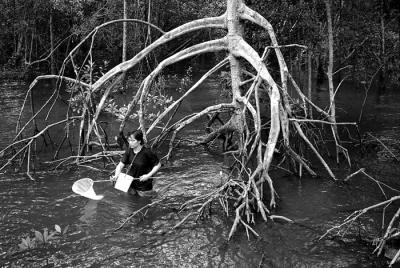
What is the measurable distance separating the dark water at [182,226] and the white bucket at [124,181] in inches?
16.3

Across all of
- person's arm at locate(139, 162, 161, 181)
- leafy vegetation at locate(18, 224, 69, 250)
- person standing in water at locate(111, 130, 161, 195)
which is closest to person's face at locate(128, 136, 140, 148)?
person standing in water at locate(111, 130, 161, 195)

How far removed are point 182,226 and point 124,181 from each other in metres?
1.38

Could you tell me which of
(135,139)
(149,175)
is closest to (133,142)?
(135,139)

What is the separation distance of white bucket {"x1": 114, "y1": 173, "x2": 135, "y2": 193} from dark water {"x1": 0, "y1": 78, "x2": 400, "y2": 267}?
1.36ft

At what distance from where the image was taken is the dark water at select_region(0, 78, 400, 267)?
6.34m

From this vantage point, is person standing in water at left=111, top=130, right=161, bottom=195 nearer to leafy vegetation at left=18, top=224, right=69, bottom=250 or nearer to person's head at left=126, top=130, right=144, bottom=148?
person's head at left=126, top=130, right=144, bottom=148

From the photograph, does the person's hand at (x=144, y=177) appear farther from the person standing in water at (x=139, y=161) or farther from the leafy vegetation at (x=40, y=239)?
the leafy vegetation at (x=40, y=239)

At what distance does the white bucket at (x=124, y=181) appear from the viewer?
7934 mm

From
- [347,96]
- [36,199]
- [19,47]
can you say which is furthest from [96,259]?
[19,47]

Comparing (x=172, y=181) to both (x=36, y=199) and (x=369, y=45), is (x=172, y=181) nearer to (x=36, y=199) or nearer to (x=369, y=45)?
(x=36, y=199)

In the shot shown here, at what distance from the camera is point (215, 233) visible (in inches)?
278

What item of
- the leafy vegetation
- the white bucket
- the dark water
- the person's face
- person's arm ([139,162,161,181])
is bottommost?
the dark water

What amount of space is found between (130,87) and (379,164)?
14.5 metres

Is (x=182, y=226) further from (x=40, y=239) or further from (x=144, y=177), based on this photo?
(x=40, y=239)
